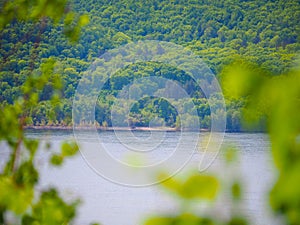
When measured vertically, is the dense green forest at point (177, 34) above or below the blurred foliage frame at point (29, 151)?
above

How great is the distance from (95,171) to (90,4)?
18744 millimetres

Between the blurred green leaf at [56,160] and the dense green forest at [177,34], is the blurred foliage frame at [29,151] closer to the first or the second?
the blurred green leaf at [56,160]

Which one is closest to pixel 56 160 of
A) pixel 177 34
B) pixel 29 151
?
pixel 29 151

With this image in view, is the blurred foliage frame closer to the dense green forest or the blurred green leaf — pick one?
the blurred green leaf

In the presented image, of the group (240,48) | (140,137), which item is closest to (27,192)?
(140,137)

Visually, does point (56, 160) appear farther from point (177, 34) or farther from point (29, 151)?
point (177, 34)

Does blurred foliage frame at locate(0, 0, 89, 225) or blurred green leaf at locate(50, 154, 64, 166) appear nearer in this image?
blurred foliage frame at locate(0, 0, 89, 225)

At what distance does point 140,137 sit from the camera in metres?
25.4

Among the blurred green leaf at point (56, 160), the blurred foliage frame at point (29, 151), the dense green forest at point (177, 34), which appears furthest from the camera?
the dense green forest at point (177, 34)

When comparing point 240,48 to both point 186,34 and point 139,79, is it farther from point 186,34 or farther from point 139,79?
point 139,79

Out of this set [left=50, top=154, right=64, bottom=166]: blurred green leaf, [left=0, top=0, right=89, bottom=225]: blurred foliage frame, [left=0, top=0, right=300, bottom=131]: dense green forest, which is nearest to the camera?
[left=0, top=0, right=89, bottom=225]: blurred foliage frame

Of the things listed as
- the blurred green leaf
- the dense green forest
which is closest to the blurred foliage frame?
the blurred green leaf

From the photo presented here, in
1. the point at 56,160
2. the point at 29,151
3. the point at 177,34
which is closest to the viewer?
the point at 29,151

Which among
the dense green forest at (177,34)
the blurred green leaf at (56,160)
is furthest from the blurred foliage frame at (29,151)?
the dense green forest at (177,34)
